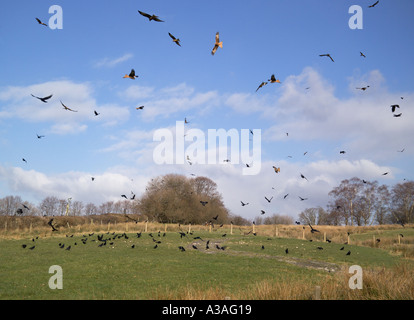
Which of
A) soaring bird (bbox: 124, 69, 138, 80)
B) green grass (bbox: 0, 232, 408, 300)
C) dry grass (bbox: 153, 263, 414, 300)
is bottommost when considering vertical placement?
green grass (bbox: 0, 232, 408, 300)

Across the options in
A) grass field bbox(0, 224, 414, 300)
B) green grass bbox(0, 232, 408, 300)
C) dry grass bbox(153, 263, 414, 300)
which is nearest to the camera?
dry grass bbox(153, 263, 414, 300)

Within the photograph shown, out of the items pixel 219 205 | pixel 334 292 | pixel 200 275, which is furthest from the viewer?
pixel 219 205

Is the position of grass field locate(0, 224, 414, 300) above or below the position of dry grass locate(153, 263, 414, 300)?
below

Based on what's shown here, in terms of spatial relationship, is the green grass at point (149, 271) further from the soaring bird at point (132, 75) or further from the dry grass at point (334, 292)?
the soaring bird at point (132, 75)

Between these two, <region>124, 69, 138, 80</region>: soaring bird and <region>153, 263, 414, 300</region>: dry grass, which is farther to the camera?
<region>124, 69, 138, 80</region>: soaring bird

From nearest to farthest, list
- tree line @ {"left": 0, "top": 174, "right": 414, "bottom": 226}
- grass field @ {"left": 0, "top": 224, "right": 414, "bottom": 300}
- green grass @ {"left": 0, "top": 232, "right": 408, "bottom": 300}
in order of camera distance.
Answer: grass field @ {"left": 0, "top": 224, "right": 414, "bottom": 300} < green grass @ {"left": 0, "top": 232, "right": 408, "bottom": 300} < tree line @ {"left": 0, "top": 174, "right": 414, "bottom": 226}

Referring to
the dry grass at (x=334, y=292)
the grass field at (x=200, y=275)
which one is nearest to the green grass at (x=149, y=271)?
the grass field at (x=200, y=275)

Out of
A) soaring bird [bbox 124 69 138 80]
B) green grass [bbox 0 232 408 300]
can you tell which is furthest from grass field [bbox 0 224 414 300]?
soaring bird [bbox 124 69 138 80]

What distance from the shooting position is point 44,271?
23766mm

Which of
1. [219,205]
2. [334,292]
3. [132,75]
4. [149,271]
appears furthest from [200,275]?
[219,205]

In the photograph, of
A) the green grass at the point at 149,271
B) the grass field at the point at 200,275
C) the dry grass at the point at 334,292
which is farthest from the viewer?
the green grass at the point at 149,271

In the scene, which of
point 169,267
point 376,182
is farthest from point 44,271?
point 376,182

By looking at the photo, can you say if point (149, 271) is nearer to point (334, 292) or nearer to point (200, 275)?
point (200, 275)

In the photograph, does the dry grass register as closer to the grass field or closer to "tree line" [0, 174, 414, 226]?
the grass field
